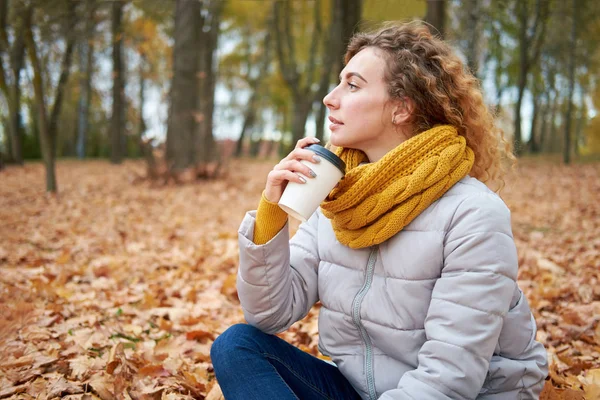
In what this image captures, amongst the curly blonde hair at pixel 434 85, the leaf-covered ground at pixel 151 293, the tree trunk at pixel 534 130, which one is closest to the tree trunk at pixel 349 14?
the leaf-covered ground at pixel 151 293

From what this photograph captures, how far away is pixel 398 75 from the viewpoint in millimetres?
1664

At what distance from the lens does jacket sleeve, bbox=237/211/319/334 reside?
1635mm

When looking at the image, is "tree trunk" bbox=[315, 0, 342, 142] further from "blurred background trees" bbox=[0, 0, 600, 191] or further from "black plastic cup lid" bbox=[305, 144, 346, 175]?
"black plastic cup lid" bbox=[305, 144, 346, 175]

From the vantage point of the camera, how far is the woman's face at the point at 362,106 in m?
1.67

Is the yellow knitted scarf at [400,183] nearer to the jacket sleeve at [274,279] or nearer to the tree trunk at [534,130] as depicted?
the jacket sleeve at [274,279]

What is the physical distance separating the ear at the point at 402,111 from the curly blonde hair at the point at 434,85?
2 cm

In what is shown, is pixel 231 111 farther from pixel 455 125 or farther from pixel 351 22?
pixel 455 125

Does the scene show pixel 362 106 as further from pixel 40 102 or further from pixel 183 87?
pixel 183 87

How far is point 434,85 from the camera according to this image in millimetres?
1664

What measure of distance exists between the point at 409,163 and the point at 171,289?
8.39 feet

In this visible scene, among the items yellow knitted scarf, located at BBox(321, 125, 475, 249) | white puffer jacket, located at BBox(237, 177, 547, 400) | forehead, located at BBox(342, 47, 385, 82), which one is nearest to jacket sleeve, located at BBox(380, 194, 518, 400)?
white puffer jacket, located at BBox(237, 177, 547, 400)

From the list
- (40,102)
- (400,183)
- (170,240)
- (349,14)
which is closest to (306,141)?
(400,183)

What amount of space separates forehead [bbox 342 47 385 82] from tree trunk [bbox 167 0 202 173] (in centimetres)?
793

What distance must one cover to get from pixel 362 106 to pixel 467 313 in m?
0.74
